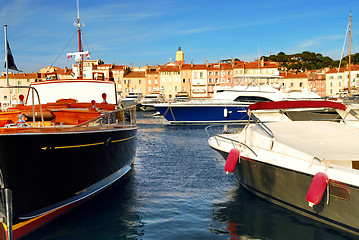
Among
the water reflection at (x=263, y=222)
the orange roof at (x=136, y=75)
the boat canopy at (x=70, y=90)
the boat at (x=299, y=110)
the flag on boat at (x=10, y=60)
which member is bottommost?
the water reflection at (x=263, y=222)

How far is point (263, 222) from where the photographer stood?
859cm

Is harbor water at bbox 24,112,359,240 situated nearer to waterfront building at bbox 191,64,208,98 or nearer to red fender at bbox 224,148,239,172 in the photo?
red fender at bbox 224,148,239,172

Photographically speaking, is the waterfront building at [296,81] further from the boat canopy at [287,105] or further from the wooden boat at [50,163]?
the wooden boat at [50,163]

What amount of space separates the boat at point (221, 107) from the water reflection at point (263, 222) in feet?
92.0

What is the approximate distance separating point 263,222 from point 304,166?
1715 millimetres

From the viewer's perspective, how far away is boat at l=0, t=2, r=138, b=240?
725 cm

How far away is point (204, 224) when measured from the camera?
8.59 metres

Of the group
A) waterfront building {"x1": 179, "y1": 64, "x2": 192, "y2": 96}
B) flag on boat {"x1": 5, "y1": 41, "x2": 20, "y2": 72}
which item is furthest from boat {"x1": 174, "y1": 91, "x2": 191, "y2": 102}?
flag on boat {"x1": 5, "y1": 41, "x2": 20, "y2": 72}

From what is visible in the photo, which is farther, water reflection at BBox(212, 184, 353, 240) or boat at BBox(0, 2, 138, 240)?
water reflection at BBox(212, 184, 353, 240)

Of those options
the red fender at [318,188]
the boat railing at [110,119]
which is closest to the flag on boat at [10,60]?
Result: the boat railing at [110,119]

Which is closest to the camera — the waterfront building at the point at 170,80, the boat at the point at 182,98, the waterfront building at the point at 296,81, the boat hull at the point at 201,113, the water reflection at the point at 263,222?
the water reflection at the point at 263,222

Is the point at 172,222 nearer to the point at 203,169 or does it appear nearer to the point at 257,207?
the point at 257,207

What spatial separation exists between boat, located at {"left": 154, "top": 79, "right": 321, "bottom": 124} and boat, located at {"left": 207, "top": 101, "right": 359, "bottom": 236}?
26434 mm

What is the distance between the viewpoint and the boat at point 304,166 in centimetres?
718
